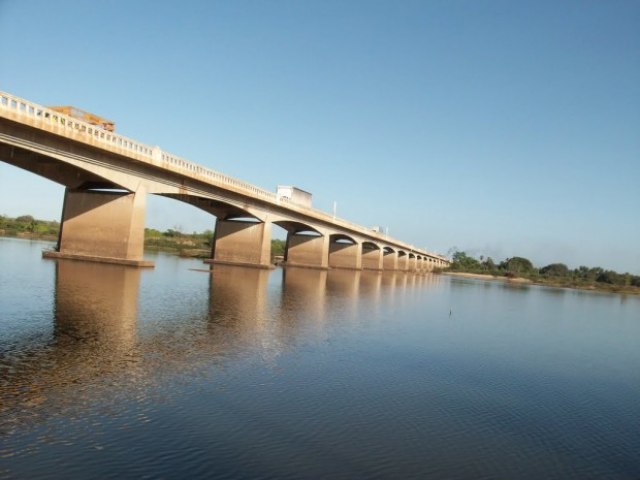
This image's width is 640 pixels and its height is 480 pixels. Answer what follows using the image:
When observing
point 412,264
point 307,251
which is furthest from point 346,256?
point 412,264

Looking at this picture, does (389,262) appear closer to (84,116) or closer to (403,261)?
(403,261)

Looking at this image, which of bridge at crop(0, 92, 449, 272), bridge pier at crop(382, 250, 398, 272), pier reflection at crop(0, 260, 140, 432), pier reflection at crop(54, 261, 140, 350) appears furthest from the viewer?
bridge pier at crop(382, 250, 398, 272)

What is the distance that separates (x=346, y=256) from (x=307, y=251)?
13.7 m

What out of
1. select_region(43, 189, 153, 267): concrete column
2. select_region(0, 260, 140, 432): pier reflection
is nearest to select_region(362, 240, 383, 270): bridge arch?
select_region(43, 189, 153, 267): concrete column

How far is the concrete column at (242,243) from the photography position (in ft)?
167

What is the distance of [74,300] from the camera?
16.2 metres

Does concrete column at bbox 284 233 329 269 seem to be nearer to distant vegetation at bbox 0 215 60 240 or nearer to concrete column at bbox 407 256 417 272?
distant vegetation at bbox 0 215 60 240

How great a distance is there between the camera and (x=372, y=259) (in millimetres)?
95500

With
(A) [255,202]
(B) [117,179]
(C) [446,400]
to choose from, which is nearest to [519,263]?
(A) [255,202]

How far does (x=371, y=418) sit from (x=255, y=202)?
42.6 m

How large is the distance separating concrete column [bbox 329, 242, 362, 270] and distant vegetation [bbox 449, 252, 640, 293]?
61104 millimetres

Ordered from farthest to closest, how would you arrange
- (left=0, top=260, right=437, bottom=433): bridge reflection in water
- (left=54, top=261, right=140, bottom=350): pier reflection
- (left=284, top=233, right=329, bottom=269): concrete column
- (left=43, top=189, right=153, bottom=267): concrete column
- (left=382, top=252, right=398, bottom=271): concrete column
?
(left=382, top=252, right=398, bottom=271): concrete column, (left=284, top=233, right=329, bottom=269): concrete column, (left=43, top=189, right=153, bottom=267): concrete column, (left=54, top=261, right=140, bottom=350): pier reflection, (left=0, top=260, right=437, bottom=433): bridge reflection in water

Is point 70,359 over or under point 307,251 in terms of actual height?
under

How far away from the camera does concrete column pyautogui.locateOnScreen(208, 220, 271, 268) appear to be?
167 feet
